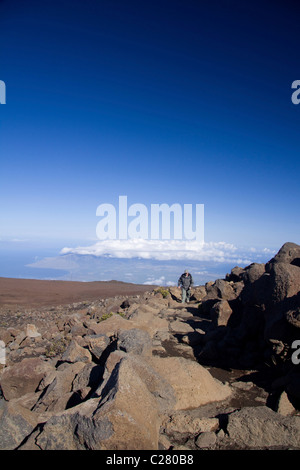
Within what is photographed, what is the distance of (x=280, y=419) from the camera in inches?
181

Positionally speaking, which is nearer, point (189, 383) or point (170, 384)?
point (170, 384)

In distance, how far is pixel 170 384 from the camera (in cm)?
579

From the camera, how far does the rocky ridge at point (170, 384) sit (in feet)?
13.4

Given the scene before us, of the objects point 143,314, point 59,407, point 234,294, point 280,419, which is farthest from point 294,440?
point 234,294

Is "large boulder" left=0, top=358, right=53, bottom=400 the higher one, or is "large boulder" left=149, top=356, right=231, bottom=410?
"large boulder" left=149, top=356, right=231, bottom=410

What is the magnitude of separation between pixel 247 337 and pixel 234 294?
4869 millimetres

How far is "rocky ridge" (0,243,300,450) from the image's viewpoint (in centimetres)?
409

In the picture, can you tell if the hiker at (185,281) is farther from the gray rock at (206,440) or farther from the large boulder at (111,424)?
the large boulder at (111,424)

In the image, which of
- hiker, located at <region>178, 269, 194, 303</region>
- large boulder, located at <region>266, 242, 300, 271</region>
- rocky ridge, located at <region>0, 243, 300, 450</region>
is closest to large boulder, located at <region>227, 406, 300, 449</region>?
rocky ridge, located at <region>0, 243, 300, 450</region>

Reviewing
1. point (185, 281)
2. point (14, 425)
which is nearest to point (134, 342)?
point (14, 425)
